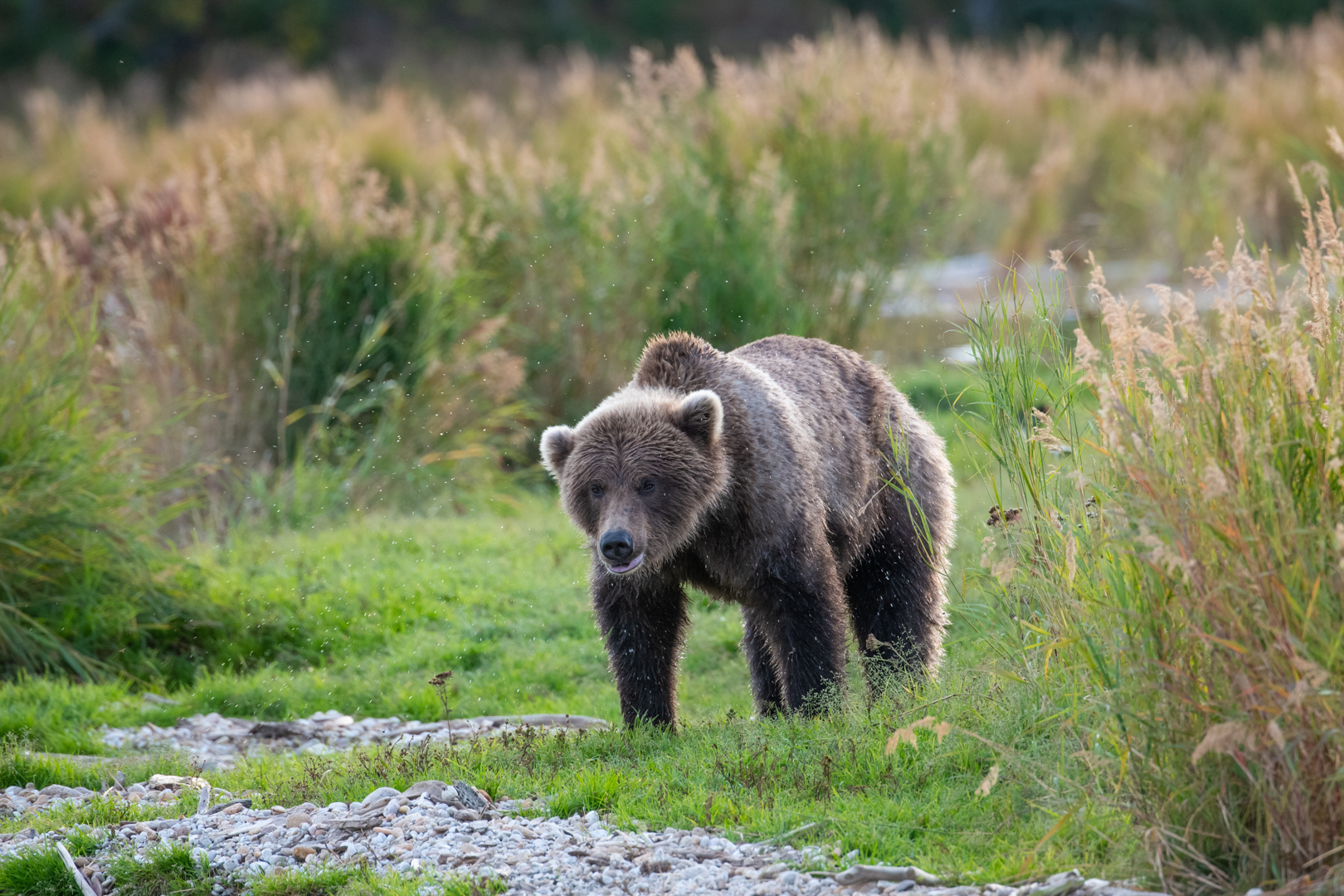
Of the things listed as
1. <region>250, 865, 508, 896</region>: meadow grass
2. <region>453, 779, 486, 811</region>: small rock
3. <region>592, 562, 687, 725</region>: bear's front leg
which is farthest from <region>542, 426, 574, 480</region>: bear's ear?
<region>250, 865, 508, 896</region>: meadow grass

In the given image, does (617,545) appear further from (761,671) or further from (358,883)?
(358,883)

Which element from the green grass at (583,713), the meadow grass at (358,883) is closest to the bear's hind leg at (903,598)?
the green grass at (583,713)

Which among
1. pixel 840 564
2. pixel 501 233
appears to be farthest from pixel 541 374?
pixel 840 564

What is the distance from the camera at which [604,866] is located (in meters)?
4.16

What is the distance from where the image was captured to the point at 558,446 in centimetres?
582

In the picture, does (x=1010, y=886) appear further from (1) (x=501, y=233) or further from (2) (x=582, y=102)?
(2) (x=582, y=102)

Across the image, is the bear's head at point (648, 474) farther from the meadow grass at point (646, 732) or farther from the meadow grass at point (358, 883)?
the meadow grass at point (358, 883)

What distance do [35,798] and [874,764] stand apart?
3.20 m

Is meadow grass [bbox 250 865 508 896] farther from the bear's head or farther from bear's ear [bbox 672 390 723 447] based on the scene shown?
bear's ear [bbox 672 390 723 447]

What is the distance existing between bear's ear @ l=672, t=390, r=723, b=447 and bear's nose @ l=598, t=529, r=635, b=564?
53 centimetres

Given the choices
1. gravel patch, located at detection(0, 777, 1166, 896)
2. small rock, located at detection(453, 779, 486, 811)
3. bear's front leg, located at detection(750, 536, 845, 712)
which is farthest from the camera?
bear's front leg, located at detection(750, 536, 845, 712)

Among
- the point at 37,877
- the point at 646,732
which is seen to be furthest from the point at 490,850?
the point at 37,877

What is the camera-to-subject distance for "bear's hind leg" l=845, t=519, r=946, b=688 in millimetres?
6176

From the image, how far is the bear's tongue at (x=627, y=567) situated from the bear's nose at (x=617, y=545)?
26 millimetres
